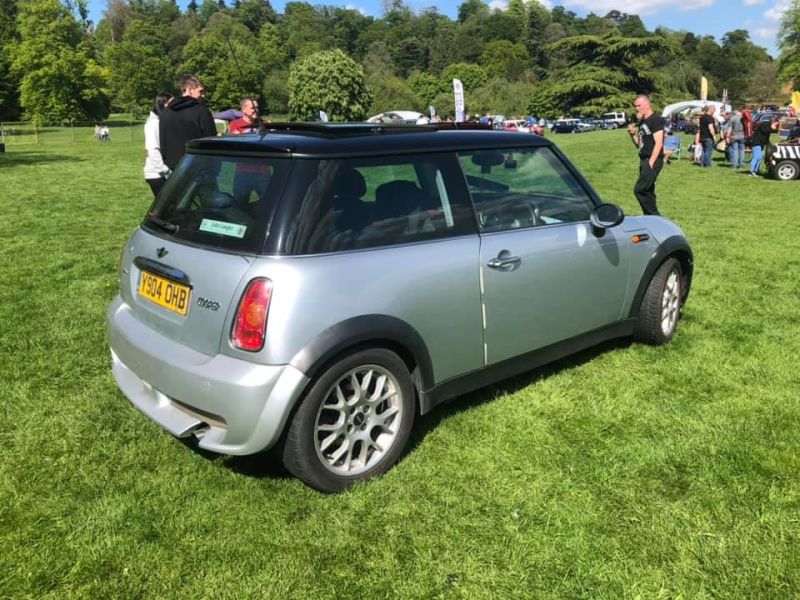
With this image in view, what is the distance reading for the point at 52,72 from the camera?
6662cm

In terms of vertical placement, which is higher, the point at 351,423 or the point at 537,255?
the point at 537,255

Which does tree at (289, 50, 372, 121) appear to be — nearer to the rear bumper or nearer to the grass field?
the grass field

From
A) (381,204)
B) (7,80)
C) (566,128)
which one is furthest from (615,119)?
(381,204)

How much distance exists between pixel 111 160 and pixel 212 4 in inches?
6832

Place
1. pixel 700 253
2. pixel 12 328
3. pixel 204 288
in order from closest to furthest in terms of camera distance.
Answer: pixel 204 288 < pixel 12 328 < pixel 700 253

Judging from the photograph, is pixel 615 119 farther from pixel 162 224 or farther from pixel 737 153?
pixel 162 224

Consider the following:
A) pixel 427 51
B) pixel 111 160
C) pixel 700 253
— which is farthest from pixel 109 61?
pixel 700 253

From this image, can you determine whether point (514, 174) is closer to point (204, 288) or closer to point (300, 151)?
point (300, 151)

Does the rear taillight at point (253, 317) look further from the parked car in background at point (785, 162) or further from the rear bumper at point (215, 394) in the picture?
the parked car in background at point (785, 162)

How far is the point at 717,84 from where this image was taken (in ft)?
408

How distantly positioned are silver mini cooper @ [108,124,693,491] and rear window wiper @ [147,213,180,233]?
2cm

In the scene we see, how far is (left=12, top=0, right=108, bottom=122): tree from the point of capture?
66.6m

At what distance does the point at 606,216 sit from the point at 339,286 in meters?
1.92

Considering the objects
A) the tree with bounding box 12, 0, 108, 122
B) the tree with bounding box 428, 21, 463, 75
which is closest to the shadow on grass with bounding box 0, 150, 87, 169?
the tree with bounding box 12, 0, 108, 122
